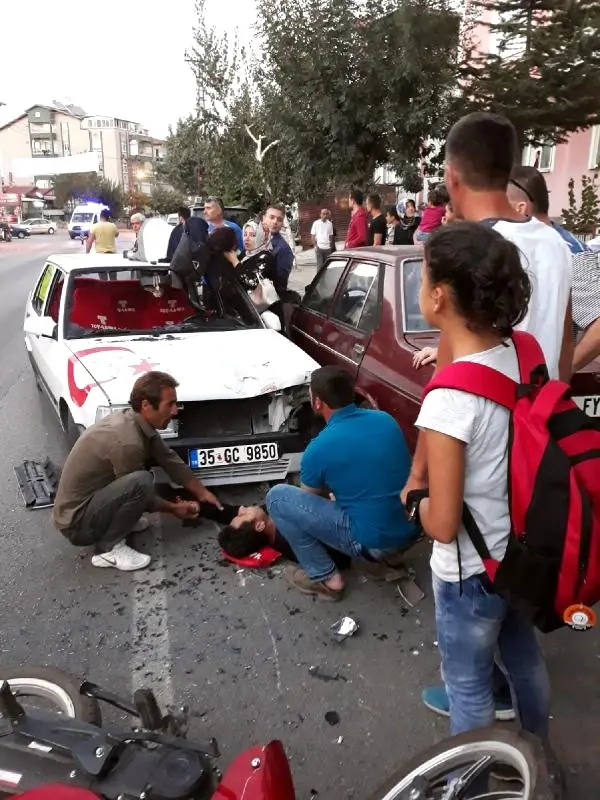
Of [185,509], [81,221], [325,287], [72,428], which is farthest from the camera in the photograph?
[81,221]

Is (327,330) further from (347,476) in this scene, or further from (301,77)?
(301,77)

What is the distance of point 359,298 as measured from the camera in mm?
4902

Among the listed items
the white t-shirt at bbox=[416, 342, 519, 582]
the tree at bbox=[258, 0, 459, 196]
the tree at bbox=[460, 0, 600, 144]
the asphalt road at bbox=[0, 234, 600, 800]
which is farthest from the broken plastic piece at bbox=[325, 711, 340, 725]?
the tree at bbox=[258, 0, 459, 196]

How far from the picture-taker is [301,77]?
38.5 ft

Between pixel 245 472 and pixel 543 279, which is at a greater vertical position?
pixel 543 279

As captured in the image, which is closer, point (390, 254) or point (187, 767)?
point (187, 767)

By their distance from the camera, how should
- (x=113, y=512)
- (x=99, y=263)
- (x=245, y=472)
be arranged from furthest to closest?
(x=99, y=263) < (x=245, y=472) < (x=113, y=512)

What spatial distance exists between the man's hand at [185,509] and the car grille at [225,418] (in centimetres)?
49

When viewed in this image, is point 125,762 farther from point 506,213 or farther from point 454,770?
point 506,213

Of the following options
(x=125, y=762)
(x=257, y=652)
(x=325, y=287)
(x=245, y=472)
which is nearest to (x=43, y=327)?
(x=245, y=472)

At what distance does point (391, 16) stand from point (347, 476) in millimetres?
10084

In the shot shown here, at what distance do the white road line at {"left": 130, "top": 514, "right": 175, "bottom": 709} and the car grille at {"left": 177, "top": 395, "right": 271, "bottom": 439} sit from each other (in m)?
0.84

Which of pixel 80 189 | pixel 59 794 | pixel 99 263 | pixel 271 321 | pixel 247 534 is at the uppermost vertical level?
pixel 80 189

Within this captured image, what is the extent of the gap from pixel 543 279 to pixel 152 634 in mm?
2342
